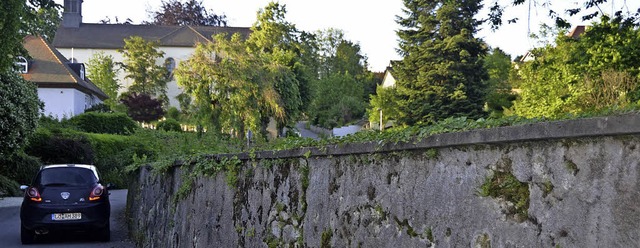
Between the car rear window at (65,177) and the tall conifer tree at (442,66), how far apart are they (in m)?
38.5

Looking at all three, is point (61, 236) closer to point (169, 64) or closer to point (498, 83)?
point (498, 83)

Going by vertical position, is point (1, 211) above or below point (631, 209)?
below

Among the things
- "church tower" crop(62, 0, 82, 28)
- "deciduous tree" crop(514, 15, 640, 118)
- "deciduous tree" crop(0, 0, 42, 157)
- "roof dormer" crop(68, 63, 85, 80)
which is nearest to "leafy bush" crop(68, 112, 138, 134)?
"roof dormer" crop(68, 63, 85, 80)

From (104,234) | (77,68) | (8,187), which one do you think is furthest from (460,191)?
(77,68)

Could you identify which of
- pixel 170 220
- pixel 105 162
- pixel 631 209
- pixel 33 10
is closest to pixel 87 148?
pixel 105 162

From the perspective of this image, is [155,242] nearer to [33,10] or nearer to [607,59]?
[33,10]

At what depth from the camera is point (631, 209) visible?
2.37m

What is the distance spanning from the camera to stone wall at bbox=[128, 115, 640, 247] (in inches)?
98.1

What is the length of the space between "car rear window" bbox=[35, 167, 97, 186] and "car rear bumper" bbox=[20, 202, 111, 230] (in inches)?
19.8

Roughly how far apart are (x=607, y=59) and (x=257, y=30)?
96.1ft

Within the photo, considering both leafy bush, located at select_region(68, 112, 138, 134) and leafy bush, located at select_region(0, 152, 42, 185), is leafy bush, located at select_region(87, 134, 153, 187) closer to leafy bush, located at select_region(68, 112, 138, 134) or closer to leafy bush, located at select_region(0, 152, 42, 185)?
leafy bush, located at select_region(0, 152, 42, 185)

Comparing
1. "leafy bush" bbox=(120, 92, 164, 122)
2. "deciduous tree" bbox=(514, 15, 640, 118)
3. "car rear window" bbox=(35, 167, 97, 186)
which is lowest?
"car rear window" bbox=(35, 167, 97, 186)

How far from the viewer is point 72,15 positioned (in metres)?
91.8

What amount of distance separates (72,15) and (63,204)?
82.7 m
